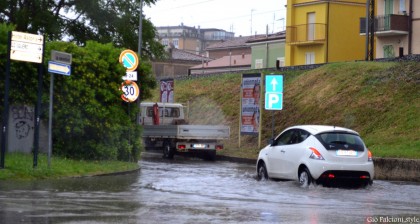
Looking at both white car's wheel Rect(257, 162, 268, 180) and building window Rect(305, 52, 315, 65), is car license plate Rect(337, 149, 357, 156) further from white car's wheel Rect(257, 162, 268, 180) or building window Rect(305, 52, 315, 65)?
building window Rect(305, 52, 315, 65)

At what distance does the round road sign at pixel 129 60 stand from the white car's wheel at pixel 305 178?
7.27 metres

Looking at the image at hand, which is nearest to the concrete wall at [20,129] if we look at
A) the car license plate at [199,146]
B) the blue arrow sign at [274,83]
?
the car license plate at [199,146]

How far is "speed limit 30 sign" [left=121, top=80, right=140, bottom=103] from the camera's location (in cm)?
2428

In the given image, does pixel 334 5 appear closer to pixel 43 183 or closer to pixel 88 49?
pixel 88 49

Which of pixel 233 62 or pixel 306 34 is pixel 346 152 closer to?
pixel 306 34

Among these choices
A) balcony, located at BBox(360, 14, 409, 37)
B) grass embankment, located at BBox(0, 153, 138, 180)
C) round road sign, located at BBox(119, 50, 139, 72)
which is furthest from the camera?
balcony, located at BBox(360, 14, 409, 37)

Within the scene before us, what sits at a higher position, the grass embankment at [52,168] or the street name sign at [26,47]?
the street name sign at [26,47]

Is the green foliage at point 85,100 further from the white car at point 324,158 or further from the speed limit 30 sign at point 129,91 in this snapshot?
the white car at point 324,158

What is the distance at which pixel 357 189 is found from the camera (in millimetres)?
19234

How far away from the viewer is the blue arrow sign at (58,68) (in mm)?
19141

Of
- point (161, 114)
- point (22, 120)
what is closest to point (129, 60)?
point (22, 120)

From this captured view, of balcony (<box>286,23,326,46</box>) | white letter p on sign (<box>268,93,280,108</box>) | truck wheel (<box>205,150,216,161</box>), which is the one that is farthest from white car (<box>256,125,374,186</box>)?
balcony (<box>286,23,326,46</box>)

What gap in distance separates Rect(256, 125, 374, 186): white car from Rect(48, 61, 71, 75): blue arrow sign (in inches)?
221

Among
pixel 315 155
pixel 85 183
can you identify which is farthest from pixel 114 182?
pixel 315 155
